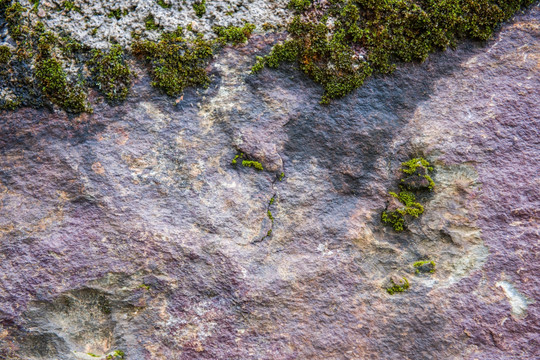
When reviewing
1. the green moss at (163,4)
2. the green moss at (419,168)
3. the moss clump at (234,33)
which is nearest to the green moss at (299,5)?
the moss clump at (234,33)

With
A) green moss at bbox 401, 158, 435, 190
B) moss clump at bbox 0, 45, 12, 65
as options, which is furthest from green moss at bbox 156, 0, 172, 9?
green moss at bbox 401, 158, 435, 190

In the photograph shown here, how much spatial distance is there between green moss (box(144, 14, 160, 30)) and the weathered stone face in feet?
1.86

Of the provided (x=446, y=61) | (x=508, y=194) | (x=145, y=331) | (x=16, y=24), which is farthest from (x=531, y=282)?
(x=16, y=24)

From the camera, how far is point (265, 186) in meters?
3.60

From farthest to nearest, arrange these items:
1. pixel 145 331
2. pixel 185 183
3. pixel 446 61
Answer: pixel 446 61 → pixel 185 183 → pixel 145 331

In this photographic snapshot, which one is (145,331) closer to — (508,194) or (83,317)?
(83,317)

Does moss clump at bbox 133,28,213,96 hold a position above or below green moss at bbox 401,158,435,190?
above

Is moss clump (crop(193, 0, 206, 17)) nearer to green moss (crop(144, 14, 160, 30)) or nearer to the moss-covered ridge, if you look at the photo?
the moss-covered ridge

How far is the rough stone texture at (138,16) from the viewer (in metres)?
3.50

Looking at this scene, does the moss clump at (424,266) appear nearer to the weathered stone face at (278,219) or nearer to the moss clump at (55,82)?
the weathered stone face at (278,219)

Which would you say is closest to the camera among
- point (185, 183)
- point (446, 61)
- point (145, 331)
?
point (145, 331)

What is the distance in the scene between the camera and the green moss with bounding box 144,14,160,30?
360 centimetres

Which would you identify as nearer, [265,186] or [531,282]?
[531,282]

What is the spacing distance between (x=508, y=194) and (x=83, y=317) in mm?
3830
